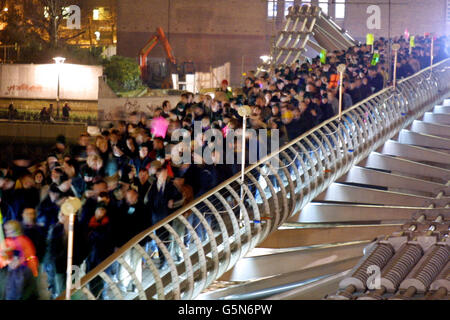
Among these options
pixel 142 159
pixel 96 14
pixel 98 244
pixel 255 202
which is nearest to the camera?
pixel 98 244

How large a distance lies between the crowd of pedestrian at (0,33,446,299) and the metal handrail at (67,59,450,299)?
12cm

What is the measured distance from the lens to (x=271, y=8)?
38.7 meters

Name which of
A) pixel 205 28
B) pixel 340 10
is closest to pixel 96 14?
pixel 205 28

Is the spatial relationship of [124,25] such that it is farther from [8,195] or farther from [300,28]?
[8,195]

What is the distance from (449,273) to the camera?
7727mm

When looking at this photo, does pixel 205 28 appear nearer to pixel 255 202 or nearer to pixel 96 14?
pixel 96 14

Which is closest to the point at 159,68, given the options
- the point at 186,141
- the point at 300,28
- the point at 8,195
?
the point at 300,28

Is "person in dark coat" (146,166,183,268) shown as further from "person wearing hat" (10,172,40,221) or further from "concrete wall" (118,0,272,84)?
"concrete wall" (118,0,272,84)

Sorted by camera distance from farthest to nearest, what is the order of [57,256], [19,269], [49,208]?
[49,208] → [57,256] → [19,269]

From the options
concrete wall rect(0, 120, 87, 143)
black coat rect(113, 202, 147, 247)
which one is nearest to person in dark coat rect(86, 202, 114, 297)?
black coat rect(113, 202, 147, 247)

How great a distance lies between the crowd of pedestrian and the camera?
23.9ft

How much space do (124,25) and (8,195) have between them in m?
30.7

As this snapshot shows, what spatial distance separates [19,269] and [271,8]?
1293 inches

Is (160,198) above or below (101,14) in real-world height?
below
